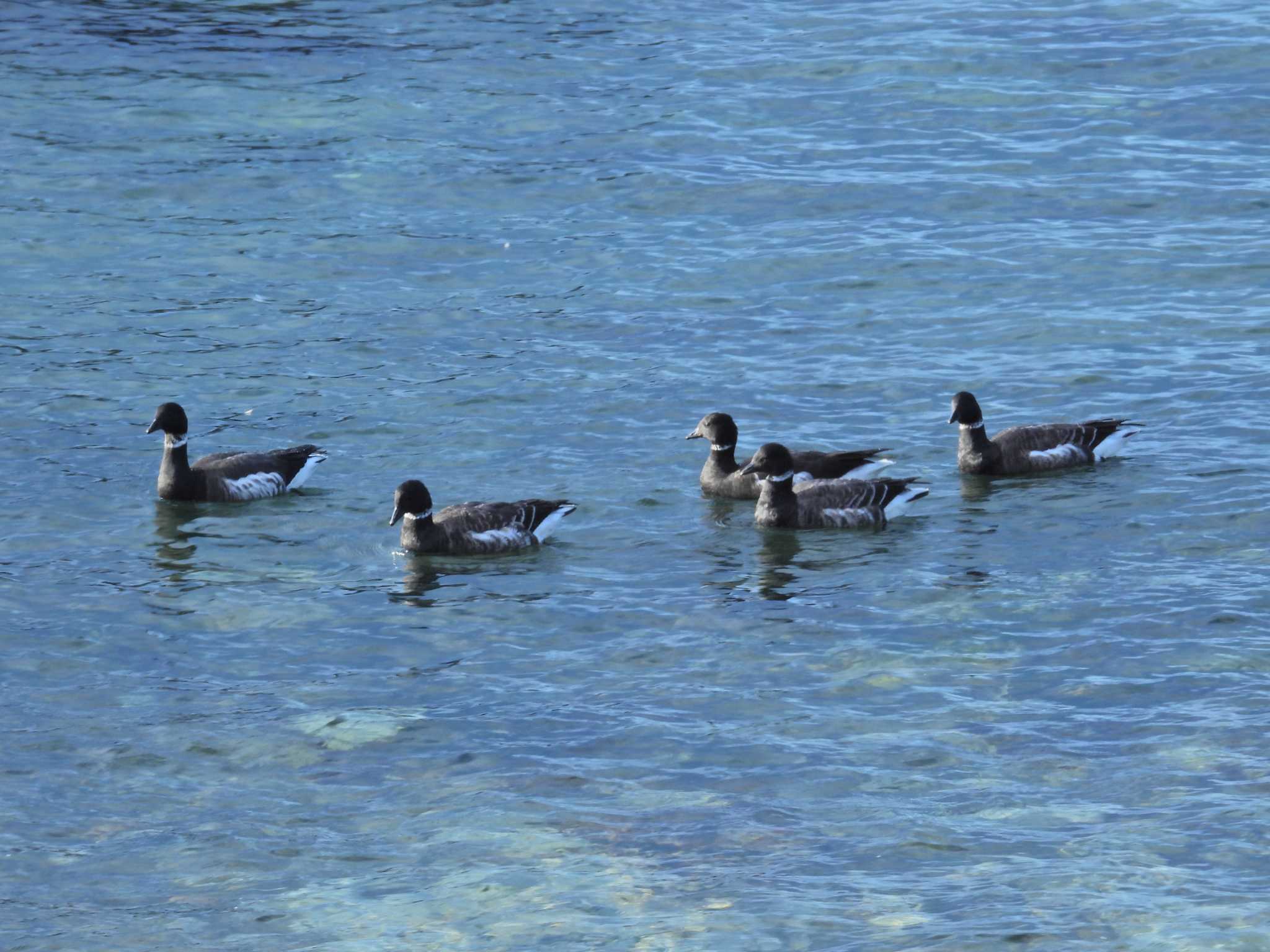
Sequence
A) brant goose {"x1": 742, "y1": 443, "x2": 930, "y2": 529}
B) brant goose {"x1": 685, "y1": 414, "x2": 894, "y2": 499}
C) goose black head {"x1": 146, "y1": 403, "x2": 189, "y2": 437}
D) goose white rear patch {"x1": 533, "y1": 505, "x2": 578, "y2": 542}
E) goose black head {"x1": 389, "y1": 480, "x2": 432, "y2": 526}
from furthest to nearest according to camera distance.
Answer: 1. goose black head {"x1": 146, "y1": 403, "x2": 189, "y2": 437}
2. brant goose {"x1": 685, "y1": 414, "x2": 894, "y2": 499}
3. brant goose {"x1": 742, "y1": 443, "x2": 930, "y2": 529}
4. goose white rear patch {"x1": 533, "y1": 505, "x2": 578, "y2": 542}
5. goose black head {"x1": 389, "y1": 480, "x2": 432, "y2": 526}

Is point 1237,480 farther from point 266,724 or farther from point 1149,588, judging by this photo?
point 266,724

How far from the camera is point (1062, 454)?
20.4 meters

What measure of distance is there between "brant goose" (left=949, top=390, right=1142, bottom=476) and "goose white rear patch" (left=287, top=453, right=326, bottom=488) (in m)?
6.47

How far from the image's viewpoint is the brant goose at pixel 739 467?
1991 centimetres

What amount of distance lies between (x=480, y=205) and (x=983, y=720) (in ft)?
55.6

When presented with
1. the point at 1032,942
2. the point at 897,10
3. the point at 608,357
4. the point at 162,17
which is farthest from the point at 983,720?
the point at 162,17

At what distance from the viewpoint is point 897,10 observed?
39.1 meters

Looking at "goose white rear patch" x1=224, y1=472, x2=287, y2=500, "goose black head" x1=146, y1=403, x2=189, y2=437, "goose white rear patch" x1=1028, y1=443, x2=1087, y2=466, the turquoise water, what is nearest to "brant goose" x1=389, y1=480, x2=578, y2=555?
the turquoise water

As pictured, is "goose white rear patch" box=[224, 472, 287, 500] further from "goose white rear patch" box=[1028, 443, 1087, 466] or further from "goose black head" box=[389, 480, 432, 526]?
"goose white rear patch" box=[1028, 443, 1087, 466]

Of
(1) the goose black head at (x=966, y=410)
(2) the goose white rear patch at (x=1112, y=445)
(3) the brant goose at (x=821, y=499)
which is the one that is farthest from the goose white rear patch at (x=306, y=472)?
(2) the goose white rear patch at (x=1112, y=445)

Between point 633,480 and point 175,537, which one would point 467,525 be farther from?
point 175,537

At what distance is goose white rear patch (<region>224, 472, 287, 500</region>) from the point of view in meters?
20.1

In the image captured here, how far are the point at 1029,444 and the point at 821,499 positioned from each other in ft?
7.95

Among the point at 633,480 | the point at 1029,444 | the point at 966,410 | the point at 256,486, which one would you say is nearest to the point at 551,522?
the point at 633,480
